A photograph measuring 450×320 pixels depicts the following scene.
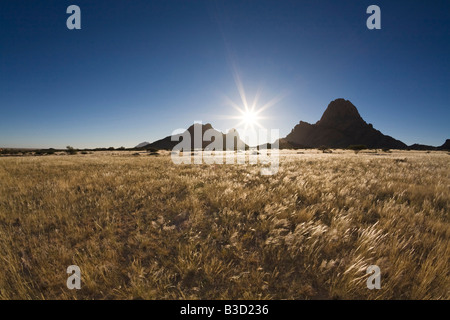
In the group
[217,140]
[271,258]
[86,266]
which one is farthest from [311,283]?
[217,140]

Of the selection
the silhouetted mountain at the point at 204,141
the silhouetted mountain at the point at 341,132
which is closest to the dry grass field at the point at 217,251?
the silhouetted mountain at the point at 204,141

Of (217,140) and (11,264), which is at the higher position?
(217,140)

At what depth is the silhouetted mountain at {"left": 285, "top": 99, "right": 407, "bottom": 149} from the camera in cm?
13938

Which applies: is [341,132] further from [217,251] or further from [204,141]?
[217,251]

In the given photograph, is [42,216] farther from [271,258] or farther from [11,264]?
[271,258]

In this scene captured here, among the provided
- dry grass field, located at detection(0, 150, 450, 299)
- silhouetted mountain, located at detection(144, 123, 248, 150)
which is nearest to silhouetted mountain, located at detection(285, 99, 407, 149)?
silhouetted mountain, located at detection(144, 123, 248, 150)

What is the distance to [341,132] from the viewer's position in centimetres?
15200

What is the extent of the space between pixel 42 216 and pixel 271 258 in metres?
4.72

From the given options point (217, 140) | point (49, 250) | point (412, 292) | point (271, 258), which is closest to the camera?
point (412, 292)

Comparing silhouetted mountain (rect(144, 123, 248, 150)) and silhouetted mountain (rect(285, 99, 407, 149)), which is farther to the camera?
silhouetted mountain (rect(285, 99, 407, 149))

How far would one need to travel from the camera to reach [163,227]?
3076 millimetres

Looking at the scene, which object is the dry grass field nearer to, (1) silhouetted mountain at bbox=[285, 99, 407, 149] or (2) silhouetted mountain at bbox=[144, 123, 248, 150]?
(2) silhouetted mountain at bbox=[144, 123, 248, 150]

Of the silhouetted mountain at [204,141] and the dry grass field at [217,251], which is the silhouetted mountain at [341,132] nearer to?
the silhouetted mountain at [204,141]

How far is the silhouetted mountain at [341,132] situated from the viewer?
13938 cm
